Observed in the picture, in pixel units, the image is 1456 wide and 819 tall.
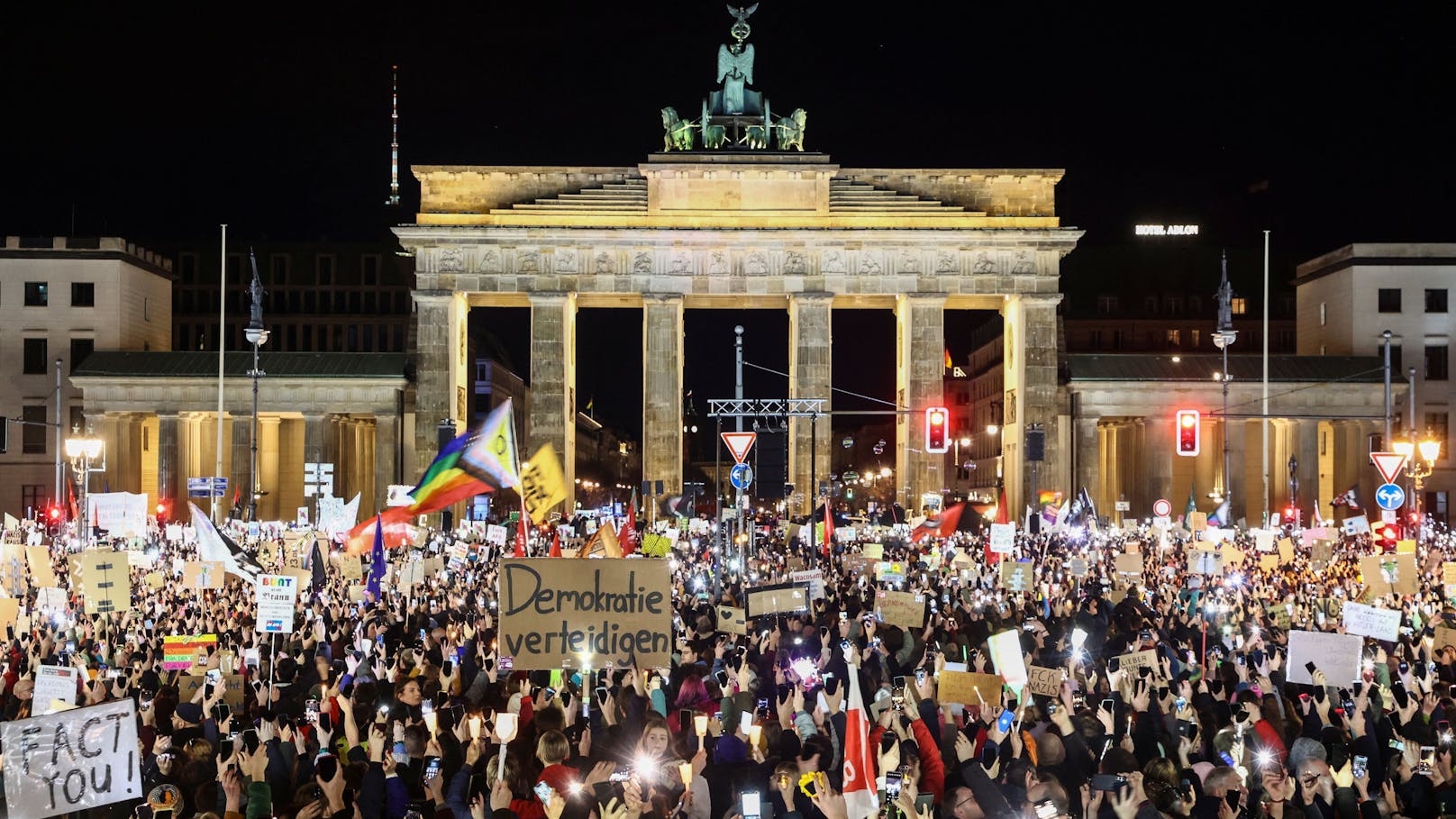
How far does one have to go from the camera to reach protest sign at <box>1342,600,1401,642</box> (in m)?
17.8

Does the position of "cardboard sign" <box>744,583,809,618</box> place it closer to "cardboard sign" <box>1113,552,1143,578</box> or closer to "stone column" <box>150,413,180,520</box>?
"cardboard sign" <box>1113,552,1143,578</box>

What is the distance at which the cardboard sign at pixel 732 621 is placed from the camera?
20.2m

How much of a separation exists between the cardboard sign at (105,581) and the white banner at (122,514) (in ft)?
50.0

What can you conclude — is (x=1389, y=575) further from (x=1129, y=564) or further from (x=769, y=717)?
(x=769, y=717)

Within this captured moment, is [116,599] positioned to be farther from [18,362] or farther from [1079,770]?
[18,362]

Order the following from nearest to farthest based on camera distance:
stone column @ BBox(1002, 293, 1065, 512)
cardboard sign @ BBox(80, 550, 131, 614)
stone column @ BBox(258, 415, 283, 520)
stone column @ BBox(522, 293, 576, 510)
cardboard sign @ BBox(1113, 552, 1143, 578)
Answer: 1. cardboard sign @ BBox(80, 550, 131, 614)
2. cardboard sign @ BBox(1113, 552, 1143, 578)
3. stone column @ BBox(522, 293, 576, 510)
4. stone column @ BBox(1002, 293, 1065, 512)
5. stone column @ BBox(258, 415, 283, 520)

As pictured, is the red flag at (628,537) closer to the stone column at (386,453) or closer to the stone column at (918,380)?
the stone column at (918,380)

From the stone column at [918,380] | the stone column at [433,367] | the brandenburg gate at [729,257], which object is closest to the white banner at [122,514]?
the stone column at [433,367]

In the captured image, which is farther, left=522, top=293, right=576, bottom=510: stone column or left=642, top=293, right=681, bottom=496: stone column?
left=642, top=293, right=681, bottom=496: stone column

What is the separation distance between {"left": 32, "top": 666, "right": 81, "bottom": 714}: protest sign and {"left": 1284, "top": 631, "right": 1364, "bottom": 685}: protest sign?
11648 mm

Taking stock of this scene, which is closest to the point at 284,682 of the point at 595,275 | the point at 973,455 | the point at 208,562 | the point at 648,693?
the point at 648,693

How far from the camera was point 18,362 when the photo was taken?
7888cm

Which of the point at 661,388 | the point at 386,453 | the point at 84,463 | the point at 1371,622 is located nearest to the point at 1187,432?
the point at 661,388

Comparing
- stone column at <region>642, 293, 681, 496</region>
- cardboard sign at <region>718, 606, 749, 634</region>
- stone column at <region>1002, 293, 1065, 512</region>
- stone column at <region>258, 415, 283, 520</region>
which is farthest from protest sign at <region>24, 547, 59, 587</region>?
stone column at <region>258, 415, 283, 520</region>
